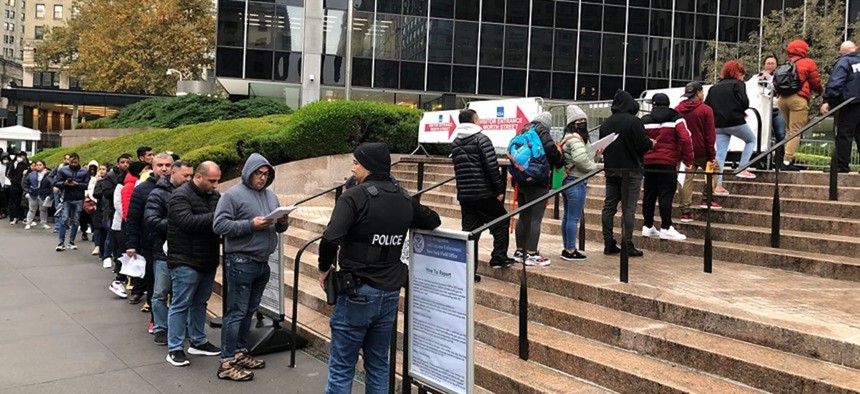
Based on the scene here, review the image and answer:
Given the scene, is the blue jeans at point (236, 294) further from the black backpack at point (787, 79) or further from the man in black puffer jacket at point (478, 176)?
the black backpack at point (787, 79)

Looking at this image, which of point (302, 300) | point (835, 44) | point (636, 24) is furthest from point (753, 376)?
point (636, 24)

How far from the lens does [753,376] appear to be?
410cm

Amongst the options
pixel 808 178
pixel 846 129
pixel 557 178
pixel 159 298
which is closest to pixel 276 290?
pixel 159 298

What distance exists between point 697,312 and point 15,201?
19.3 metres

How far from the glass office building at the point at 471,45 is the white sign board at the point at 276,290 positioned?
23611mm

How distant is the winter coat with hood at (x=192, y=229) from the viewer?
5779 mm

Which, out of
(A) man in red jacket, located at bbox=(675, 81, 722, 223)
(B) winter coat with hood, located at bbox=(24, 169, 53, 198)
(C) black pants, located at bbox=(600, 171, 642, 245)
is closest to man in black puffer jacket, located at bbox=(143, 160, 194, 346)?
(C) black pants, located at bbox=(600, 171, 642, 245)

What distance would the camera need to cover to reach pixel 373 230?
13.4 feet

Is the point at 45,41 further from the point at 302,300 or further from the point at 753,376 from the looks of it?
the point at 753,376

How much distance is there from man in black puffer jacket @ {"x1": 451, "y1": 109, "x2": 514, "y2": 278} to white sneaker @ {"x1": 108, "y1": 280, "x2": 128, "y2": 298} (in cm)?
537

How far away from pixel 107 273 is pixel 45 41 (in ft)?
204

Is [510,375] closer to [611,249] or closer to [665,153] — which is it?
[611,249]

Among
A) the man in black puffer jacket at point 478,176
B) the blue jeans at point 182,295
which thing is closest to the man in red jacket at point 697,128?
the man in black puffer jacket at point 478,176

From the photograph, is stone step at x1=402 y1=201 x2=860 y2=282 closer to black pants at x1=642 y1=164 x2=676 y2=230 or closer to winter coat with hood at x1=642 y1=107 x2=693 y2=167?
black pants at x1=642 y1=164 x2=676 y2=230
